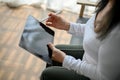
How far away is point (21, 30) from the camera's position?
7.79 ft

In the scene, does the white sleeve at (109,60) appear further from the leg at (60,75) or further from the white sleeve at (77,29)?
the white sleeve at (77,29)

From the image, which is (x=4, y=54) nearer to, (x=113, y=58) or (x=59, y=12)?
(x=59, y=12)

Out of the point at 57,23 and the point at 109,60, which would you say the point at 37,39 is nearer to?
the point at 57,23

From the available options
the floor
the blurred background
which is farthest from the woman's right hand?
the floor

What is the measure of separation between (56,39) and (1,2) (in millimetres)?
1000

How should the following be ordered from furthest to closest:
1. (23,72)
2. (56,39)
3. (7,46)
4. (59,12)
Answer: (59,12)
(56,39)
(7,46)
(23,72)

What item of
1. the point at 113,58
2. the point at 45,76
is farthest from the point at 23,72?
the point at 113,58

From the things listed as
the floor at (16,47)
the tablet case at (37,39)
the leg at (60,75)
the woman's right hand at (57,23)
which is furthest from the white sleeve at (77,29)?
the floor at (16,47)

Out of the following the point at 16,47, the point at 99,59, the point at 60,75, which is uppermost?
the point at 99,59

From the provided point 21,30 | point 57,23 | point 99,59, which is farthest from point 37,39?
point 21,30

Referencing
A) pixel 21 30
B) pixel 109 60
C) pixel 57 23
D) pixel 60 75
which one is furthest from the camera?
pixel 21 30

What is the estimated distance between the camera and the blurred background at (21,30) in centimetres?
184

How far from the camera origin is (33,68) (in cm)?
189

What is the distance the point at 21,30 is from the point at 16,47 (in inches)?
12.1
